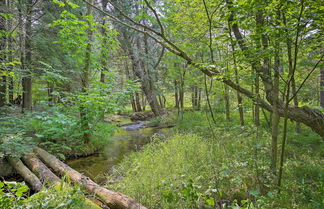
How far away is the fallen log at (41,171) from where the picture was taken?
293 centimetres

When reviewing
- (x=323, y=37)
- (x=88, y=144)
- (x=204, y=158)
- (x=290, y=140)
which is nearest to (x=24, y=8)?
(x=88, y=144)

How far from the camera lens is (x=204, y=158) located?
12.2 ft

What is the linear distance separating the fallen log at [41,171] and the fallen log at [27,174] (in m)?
0.08

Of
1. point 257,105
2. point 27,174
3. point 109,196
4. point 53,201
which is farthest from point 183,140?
point 27,174

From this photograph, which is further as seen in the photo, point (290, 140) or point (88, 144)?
point (88, 144)

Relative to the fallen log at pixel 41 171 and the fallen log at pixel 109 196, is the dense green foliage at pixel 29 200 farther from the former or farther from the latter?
the fallen log at pixel 41 171

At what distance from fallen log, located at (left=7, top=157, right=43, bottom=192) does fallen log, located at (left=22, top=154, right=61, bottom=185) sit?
8cm

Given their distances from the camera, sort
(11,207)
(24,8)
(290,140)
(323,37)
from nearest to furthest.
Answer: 1. (11,207)
2. (323,37)
3. (290,140)
4. (24,8)

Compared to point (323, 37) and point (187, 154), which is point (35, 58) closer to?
point (187, 154)

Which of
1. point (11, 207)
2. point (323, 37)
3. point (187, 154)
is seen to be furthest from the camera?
point (187, 154)

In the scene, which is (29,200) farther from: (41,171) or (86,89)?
(86,89)

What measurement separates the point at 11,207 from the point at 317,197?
3.82m

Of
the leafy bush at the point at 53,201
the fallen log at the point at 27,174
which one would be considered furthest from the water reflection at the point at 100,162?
the leafy bush at the point at 53,201

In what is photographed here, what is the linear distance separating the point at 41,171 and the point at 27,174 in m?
0.34
